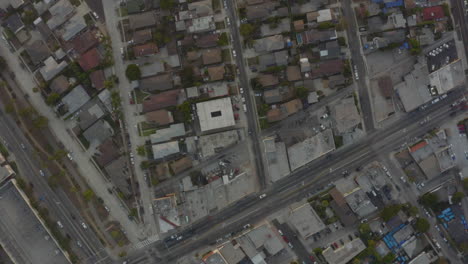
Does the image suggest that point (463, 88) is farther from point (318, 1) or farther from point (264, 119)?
point (264, 119)

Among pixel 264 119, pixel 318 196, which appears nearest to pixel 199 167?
pixel 264 119

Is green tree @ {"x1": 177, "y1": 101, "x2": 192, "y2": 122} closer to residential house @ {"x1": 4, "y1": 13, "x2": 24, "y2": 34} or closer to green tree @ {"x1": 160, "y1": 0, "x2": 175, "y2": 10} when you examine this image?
green tree @ {"x1": 160, "y1": 0, "x2": 175, "y2": 10}

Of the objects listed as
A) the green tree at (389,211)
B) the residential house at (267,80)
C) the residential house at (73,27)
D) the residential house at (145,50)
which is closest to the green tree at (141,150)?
the residential house at (145,50)

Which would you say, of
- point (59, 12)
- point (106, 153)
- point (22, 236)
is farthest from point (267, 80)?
point (22, 236)

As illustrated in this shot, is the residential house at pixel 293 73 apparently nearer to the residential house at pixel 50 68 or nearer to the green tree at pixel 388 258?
the green tree at pixel 388 258

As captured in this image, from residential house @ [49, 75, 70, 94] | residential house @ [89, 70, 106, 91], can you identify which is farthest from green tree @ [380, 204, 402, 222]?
residential house @ [49, 75, 70, 94]

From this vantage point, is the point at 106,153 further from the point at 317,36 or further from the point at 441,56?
the point at 441,56

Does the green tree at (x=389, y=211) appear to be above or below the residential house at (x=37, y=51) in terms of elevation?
below
